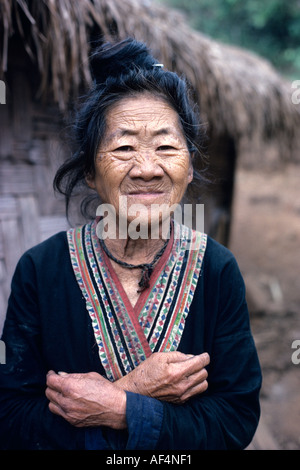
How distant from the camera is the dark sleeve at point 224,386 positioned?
1356mm

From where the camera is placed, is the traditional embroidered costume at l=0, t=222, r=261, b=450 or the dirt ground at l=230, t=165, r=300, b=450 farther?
the dirt ground at l=230, t=165, r=300, b=450

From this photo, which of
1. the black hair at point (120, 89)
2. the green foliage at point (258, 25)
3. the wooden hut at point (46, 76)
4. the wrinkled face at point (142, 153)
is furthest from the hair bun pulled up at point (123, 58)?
the green foliage at point (258, 25)

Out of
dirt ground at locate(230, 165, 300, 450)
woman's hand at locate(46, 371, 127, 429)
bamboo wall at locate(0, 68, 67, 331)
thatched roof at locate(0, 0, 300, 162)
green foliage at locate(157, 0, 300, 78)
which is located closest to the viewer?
woman's hand at locate(46, 371, 127, 429)

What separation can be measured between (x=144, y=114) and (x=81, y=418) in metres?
1.03

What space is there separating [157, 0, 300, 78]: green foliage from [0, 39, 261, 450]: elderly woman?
10.5 m

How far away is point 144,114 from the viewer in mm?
1392

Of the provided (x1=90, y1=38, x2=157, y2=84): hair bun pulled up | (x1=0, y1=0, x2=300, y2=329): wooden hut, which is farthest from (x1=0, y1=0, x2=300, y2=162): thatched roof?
(x1=90, y1=38, x2=157, y2=84): hair bun pulled up

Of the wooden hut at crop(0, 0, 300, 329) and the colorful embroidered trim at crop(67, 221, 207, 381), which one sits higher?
the wooden hut at crop(0, 0, 300, 329)

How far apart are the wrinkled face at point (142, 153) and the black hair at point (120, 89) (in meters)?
0.04

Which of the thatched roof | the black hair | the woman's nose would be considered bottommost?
the woman's nose

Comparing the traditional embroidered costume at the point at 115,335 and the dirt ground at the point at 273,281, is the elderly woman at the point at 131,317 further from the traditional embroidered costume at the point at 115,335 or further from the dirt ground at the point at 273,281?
the dirt ground at the point at 273,281

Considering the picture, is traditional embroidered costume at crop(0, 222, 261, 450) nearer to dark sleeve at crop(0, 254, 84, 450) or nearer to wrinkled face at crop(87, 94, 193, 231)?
dark sleeve at crop(0, 254, 84, 450)

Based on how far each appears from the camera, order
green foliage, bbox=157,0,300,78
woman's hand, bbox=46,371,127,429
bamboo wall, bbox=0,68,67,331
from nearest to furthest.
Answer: woman's hand, bbox=46,371,127,429 → bamboo wall, bbox=0,68,67,331 → green foliage, bbox=157,0,300,78

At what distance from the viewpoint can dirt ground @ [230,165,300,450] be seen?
3.70m
